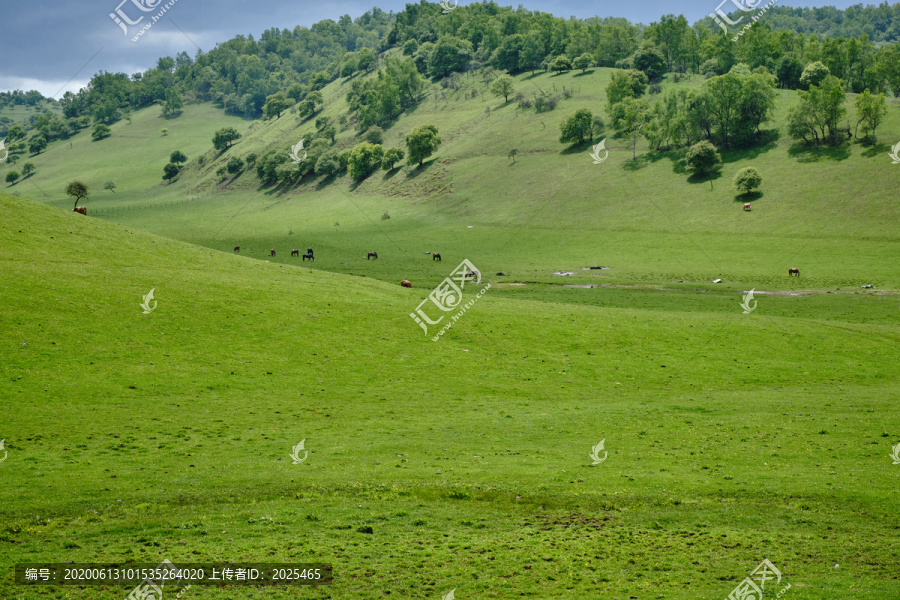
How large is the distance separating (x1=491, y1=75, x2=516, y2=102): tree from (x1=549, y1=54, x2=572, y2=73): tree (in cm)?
1861

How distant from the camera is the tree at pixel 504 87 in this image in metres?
184

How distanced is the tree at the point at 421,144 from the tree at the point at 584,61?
58.4 meters

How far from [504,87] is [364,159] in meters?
47.7

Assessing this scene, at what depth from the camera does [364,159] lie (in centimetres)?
17075

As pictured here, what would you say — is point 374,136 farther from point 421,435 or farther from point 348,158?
point 421,435

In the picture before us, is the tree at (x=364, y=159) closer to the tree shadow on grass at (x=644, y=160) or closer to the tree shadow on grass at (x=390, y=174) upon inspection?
the tree shadow on grass at (x=390, y=174)

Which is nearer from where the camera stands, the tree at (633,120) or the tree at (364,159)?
the tree at (633,120)

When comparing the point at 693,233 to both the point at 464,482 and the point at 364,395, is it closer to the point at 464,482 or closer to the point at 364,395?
the point at 364,395

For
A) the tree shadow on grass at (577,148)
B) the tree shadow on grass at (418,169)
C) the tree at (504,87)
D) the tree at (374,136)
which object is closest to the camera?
the tree shadow on grass at (577,148)

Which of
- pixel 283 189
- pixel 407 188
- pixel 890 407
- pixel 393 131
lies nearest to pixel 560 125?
pixel 407 188

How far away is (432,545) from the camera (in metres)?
17.1

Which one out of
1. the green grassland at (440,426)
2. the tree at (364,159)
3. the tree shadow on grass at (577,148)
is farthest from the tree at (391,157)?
the green grassland at (440,426)

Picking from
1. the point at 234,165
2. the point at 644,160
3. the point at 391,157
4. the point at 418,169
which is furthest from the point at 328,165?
the point at 644,160

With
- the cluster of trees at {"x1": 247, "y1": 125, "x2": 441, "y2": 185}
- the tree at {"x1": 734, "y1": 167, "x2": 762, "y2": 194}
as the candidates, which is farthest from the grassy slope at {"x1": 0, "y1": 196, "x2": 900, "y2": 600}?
the cluster of trees at {"x1": 247, "y1": 125, "x2": 441, "y2": 185}
